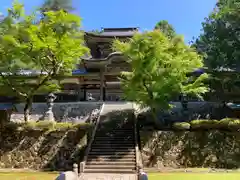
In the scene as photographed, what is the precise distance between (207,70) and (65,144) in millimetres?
14013

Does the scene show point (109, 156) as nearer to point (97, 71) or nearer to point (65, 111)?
point (65, 111)

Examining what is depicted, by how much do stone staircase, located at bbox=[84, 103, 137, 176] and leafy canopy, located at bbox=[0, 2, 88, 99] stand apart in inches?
205

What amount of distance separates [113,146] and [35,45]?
8291mm

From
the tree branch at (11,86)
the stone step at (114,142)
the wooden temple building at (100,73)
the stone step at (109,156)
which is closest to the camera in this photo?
the stone step at (109,156)

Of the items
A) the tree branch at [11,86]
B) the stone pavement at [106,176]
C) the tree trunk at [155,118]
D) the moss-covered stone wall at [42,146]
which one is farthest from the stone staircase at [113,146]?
the tree branch at [11,86]

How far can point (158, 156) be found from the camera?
1800cm

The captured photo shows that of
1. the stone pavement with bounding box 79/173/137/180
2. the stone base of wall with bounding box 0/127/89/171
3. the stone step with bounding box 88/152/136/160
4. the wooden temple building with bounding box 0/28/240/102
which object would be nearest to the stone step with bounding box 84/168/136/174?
the stone pavement with bounding box 79/173/137/180

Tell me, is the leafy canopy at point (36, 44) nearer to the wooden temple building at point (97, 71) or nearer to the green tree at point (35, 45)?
the green tree at point (35, 45)

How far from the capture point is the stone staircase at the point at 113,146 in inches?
612

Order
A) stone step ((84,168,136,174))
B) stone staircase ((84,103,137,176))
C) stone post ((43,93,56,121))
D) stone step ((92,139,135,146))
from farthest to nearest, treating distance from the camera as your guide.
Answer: stone post ((43,93,56,121)) < stone step ((92,139,135,146)) < stone staircase ((84,103,137,176)) < stone step ((84,168,136,174))

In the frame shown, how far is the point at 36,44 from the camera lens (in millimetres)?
18812

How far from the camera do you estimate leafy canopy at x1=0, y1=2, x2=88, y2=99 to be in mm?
19125

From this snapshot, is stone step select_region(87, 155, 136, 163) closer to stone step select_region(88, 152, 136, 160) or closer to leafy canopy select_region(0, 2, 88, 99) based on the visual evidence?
stone step select_region(88, 152, 136, 160)

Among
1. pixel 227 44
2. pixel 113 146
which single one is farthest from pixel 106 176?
pixel 227 44
